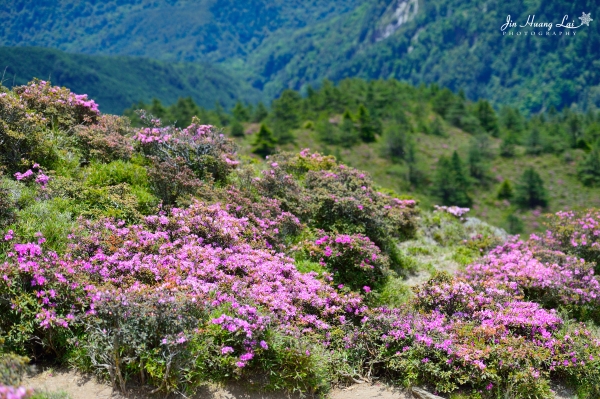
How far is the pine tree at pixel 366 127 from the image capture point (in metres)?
73.2

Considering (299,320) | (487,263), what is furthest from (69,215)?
(487,263)

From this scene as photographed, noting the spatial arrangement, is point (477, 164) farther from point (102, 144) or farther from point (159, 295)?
point (159, 295)

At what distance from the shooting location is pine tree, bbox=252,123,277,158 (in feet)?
202

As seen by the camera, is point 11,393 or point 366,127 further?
point 366,127

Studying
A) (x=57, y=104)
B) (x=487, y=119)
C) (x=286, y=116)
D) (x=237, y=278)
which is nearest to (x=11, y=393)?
(x=237, y=278)

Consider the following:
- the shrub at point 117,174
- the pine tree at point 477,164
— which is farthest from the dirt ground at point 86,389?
the pine tree at point 477,164

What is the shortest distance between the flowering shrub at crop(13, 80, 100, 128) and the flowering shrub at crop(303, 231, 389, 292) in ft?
19.3

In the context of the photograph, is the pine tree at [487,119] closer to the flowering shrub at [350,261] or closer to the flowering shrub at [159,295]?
the flowering shrub at [350,261]

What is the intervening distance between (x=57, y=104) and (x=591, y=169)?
236ft

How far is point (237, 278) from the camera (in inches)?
271

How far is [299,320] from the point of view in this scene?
661 cm

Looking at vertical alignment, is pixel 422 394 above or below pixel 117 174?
below

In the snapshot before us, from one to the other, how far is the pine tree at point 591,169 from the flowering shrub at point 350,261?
68767 millimetres

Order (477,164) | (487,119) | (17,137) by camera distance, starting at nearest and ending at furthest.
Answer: (17,137) < (477,164) < (487,119)
